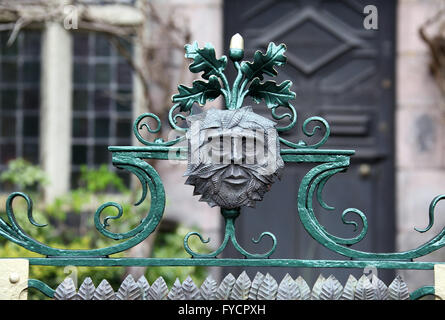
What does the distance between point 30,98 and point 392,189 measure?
3.07 metres

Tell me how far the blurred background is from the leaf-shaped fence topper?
2583 mm

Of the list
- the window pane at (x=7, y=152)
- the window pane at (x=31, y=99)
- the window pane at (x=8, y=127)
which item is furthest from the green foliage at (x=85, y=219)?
the window pane at (x=31, y=99)

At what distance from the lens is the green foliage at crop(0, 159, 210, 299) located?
3891 millimetres

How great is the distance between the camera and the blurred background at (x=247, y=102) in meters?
4.32

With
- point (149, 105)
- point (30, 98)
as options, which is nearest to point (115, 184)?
point (149, 105)

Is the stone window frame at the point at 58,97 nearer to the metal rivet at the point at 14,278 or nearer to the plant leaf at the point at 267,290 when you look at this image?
the metal rivet at the point at 14,278

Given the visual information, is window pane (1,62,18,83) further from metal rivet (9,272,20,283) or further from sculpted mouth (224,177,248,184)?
sculpted mouth (224,177,248,184)

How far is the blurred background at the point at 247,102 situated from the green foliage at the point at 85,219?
2cm

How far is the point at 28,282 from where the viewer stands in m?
1.63

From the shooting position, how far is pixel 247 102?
4.27 meters

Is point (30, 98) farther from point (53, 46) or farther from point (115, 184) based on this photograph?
point (115, 184)
